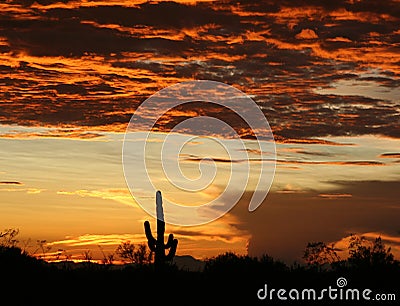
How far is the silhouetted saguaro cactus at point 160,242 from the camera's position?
2689 cm

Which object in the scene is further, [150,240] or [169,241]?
[169,241]

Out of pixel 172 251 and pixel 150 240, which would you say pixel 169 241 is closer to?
pixel 172 251

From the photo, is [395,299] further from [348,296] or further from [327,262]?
[327,262]

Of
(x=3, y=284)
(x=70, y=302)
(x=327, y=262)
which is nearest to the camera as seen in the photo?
(x=70, y=302)

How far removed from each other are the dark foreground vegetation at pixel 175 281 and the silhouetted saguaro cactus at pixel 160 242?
1.34ft

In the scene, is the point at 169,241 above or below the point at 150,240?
above

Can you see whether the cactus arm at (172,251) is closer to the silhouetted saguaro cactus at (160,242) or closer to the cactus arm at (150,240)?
the silhouetted saguaro cactus at (160,242)

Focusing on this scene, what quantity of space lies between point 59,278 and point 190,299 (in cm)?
479

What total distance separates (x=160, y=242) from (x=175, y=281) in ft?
8.28

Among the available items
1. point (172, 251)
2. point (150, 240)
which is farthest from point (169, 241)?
point (150, 240)

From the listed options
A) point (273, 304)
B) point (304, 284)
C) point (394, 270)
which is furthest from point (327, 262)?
point (273, 304)

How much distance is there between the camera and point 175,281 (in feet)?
82.3

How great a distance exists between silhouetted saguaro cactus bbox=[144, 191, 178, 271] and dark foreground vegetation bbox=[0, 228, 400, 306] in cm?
41

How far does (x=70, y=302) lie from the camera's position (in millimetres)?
22078
